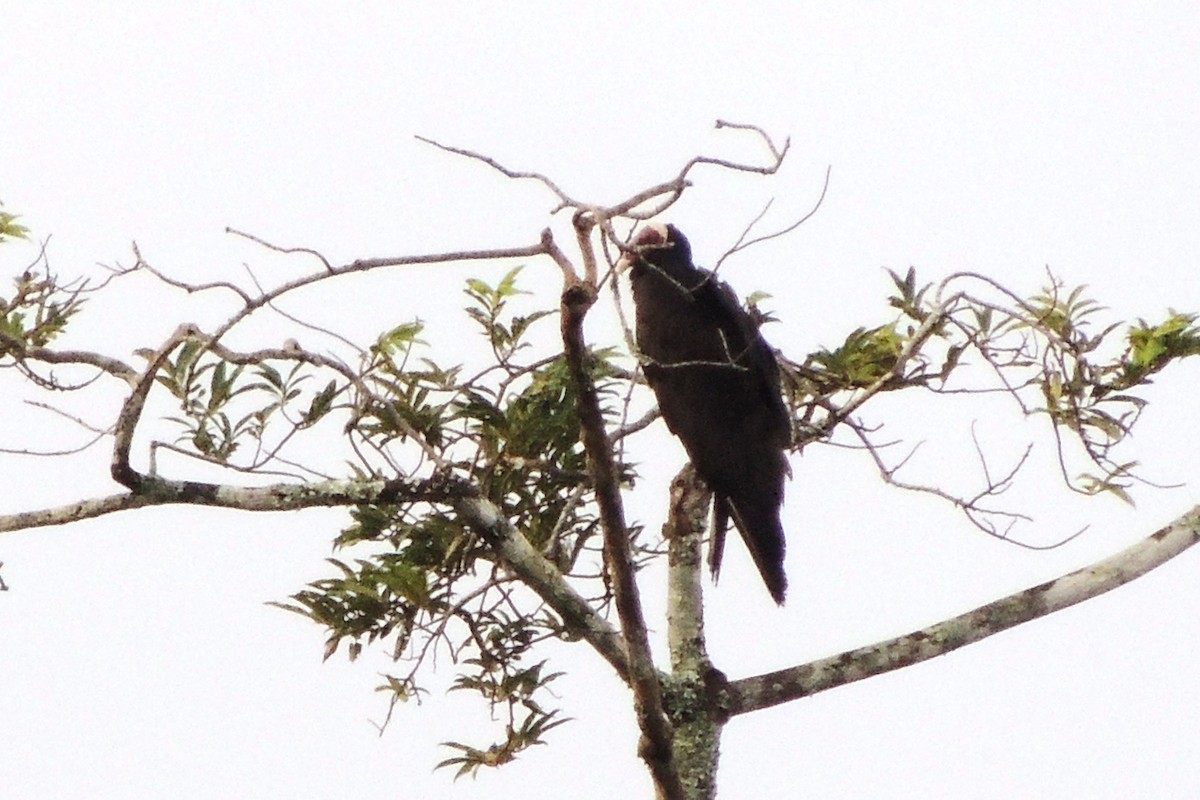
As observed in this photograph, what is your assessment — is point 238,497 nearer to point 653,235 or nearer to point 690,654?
point 690,654

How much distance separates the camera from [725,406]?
3.51 metres

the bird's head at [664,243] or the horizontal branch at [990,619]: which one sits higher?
the bird's head at [664,243]

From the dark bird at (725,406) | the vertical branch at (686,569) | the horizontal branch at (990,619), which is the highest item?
the dark bird at (725,406)

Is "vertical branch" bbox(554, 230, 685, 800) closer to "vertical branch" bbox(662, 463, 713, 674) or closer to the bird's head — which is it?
"vertical branch" bbox(662, 463, 713, 674)

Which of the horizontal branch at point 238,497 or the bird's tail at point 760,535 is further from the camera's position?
the bird's tail at point 760,535

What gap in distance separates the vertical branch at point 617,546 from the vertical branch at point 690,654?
18 cm

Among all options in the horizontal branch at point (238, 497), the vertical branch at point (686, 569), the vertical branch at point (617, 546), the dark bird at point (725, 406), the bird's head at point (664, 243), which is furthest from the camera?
the bird's head at point (664, 243)

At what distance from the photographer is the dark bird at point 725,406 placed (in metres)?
3.41

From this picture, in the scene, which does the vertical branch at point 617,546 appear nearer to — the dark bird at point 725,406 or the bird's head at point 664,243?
the dark bird at point 725,406

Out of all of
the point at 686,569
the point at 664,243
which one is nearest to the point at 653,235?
the point at 664,243

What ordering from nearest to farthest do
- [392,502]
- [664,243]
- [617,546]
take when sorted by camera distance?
[617,546] < [392,502] < [664,243]

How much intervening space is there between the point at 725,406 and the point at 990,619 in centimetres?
84

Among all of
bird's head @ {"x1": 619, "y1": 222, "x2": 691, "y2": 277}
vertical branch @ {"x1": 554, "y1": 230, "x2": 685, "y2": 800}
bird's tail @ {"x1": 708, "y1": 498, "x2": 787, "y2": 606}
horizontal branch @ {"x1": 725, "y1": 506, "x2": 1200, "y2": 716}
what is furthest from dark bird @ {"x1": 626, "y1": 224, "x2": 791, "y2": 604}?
vertical branch @ {"x1": 554, "y1": 230, "x2": 685, "y2": 800}

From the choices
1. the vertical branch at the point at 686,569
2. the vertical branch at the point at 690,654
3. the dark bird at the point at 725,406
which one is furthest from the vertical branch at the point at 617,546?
the dark bird at the point at 725,406
